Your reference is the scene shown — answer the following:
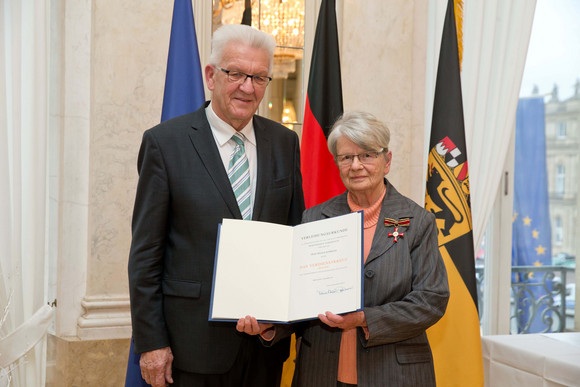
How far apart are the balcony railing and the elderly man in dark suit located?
298 centimetres

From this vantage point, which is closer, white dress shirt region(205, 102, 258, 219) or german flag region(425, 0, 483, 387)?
white dress shirt region(205, 102, 258, 219)

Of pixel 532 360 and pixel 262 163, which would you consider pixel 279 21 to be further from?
pixel 532 360

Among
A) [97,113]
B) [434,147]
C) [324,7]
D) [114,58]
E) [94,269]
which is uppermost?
[324,7]

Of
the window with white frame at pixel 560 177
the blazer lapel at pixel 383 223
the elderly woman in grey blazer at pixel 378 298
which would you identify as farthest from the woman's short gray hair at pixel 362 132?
the window with white frame at pixel 560 177

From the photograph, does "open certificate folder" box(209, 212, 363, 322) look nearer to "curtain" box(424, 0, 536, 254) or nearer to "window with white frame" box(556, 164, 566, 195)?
"curtain" box(424, 0, 536, 254)

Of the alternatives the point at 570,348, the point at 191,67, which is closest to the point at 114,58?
the point at 191,67

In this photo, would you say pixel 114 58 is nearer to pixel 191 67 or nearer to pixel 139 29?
pixel 139 29

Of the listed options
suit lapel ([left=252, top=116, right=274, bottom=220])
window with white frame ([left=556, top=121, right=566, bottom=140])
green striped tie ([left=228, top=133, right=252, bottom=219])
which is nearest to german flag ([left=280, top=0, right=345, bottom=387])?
suit lapel ([left=252, top=116, right=274, bottom=220])

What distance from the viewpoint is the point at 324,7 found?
3205mm

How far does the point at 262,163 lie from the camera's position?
212 centimetres

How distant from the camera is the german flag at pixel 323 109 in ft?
10.4

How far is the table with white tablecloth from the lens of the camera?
9.11 feet

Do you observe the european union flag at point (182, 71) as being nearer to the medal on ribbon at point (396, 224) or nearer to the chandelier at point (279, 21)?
the chandelier at point (279, 21)

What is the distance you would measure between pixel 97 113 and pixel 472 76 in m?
2.47
